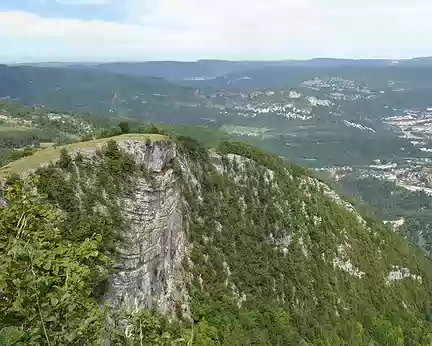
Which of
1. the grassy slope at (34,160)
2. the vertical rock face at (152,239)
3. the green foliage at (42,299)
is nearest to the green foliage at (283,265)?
the vertical rock face at (152,239)

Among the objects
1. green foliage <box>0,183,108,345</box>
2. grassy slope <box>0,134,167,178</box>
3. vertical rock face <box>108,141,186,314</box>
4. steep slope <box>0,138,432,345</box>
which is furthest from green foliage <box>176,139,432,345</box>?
green foliage <box>0,183,108,345</box>

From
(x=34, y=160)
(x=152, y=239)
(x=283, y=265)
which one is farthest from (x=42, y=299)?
(x=283, y=265)

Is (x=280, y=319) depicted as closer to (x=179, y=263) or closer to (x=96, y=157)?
(x=179, y=263)

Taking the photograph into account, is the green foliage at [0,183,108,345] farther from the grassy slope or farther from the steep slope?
the grassy slope

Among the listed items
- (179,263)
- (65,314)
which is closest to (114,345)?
(65,314)

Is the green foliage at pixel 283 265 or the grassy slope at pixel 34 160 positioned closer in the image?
the grassy slope at pixel 34 160

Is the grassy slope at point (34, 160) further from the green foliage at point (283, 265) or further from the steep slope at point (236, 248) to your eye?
the green foliage at point (283, 265)

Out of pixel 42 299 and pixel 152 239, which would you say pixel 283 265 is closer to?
pixel 152 239
